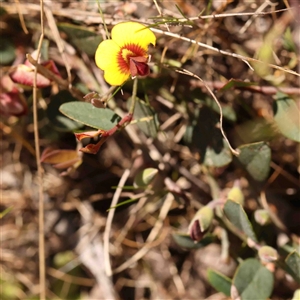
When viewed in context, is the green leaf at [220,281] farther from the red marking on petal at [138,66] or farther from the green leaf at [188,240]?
the red marking on petal at [138,66]

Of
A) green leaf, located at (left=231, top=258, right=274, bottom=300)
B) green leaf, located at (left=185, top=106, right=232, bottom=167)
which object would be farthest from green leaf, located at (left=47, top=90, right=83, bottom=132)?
green leaf, located at (left=231, top=258, right=274, bottom=300)

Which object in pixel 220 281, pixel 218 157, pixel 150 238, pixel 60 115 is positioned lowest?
pixel 150 238

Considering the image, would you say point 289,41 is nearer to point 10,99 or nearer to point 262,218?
point 262,218

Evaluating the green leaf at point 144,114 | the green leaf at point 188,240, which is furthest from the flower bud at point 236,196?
the green leaf at point 144,114

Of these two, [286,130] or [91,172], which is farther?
[91,172]

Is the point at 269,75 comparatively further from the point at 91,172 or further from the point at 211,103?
the point at 91,172

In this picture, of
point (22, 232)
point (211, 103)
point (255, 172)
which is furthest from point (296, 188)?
point (22, 232)

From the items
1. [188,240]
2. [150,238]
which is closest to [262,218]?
[188,240]
